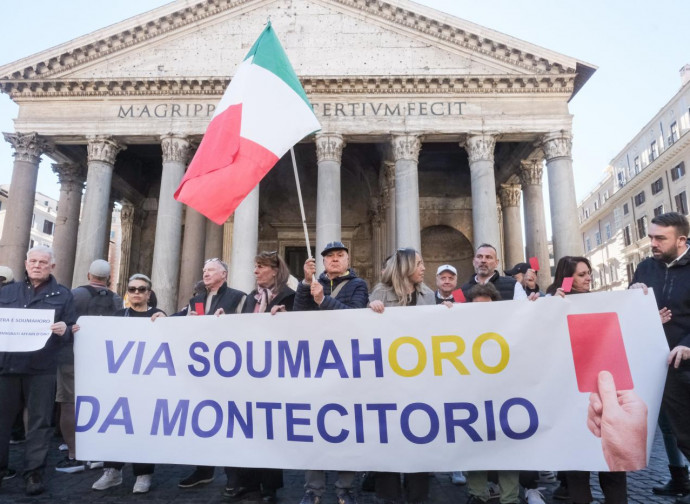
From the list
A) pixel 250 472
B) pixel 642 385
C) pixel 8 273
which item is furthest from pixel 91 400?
pixel 642 385

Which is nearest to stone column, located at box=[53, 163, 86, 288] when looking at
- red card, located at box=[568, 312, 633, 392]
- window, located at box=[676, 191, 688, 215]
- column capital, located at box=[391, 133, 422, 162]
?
column capital, located at box=[391, 133, 422, 162]

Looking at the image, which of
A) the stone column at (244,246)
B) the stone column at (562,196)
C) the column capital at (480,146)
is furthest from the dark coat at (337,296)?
the stone column at (562,196)

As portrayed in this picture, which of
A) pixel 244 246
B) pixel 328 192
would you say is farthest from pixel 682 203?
pixel 244 246

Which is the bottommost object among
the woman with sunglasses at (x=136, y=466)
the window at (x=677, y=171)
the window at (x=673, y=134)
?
the woman with sunglasses at (x=136, y=466)

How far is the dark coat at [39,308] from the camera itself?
439cm

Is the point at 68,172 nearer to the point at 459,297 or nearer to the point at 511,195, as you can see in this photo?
the point at 511,195

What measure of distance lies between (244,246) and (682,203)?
30463mm

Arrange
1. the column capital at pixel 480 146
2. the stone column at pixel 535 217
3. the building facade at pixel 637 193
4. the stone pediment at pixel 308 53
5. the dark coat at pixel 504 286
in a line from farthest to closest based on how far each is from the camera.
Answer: the building facade at pixel 637 193 < the stone column at pixel 535 217 < the stone pediment at pixel 308 53 < the column capital at pixel 480 146 < the dark coat at pixel 504 286

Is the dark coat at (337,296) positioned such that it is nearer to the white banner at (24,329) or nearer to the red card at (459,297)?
the red card at (459,297)

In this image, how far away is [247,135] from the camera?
4.44 m

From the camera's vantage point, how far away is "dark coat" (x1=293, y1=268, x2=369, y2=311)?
3946 millimetres

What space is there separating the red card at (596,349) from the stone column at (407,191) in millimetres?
10737

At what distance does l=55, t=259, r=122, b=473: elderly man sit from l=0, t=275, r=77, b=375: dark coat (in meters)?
0.56

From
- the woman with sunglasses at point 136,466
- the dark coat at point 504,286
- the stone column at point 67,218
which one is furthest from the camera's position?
the stone column at point 67,218
